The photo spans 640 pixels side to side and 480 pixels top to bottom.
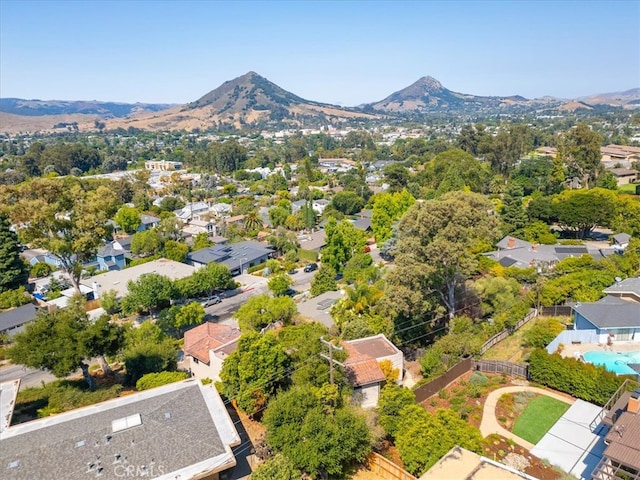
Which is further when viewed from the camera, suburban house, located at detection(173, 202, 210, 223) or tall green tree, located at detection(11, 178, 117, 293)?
suburban house, located at detection(173, 202, 210, 223)

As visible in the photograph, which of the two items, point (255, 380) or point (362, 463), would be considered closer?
point (362, 463)

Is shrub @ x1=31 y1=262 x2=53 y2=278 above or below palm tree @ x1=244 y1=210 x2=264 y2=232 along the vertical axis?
below

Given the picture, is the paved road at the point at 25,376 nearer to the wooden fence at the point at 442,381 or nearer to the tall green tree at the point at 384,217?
the wooden fence at the point at 442,381

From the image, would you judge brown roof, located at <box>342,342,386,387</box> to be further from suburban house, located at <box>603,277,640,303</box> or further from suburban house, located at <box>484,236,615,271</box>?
suburban house, located at <box>484,236,615,271</box>

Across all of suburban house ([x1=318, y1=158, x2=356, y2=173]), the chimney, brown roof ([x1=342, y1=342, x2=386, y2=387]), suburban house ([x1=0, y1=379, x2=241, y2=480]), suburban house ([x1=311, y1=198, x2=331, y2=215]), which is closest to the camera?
suburban house ([x1=0, y1=379, x2=241, y2=480])

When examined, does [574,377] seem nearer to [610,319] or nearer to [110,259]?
[610,319]

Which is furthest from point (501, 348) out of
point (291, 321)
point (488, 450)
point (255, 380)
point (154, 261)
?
point (154, 261)

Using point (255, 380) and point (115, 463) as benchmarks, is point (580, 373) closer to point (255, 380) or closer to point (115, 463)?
point (255, 380)

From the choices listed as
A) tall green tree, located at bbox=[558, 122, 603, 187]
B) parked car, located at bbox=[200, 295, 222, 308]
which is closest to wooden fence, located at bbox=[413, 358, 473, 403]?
parked car, located at bbox=[200, 295, 222, 308]
